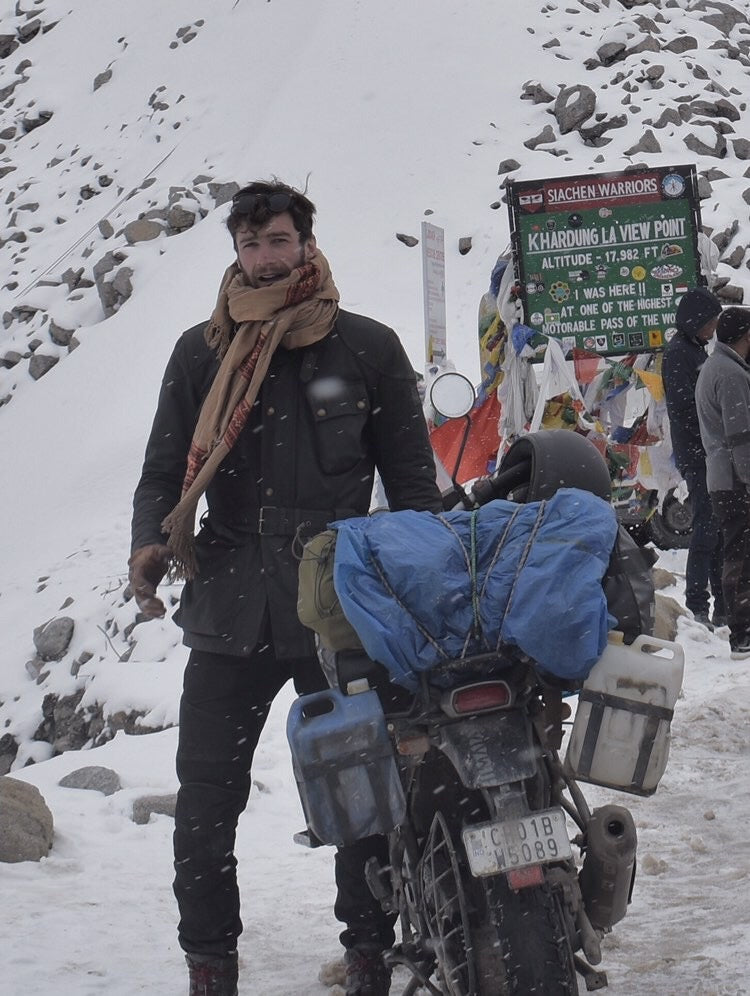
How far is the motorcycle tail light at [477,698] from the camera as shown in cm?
240

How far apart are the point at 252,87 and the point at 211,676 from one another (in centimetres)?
2080

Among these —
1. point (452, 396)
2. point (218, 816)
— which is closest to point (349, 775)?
point (218, 816)

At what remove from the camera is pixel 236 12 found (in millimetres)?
24750

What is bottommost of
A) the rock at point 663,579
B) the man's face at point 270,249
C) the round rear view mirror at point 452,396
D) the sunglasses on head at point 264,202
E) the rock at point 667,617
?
the rock at point 663,579

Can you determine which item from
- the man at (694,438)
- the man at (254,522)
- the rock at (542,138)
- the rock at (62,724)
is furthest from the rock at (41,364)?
the man at (254,522)

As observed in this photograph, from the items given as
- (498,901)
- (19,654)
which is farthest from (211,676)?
(19,654)

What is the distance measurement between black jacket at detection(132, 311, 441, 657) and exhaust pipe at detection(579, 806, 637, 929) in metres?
0.85

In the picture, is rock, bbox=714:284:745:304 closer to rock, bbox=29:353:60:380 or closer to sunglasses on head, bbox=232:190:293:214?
rock, bbox=29:353:60:380

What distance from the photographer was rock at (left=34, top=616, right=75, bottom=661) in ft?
36.3

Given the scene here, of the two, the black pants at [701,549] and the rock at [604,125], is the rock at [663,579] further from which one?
the rock at [604,125]

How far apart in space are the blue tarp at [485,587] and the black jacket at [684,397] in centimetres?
537

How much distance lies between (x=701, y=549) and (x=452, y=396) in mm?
3313

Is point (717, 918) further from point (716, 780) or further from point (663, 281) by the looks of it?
point (663, 281)

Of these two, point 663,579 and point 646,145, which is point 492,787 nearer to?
point 663,579
